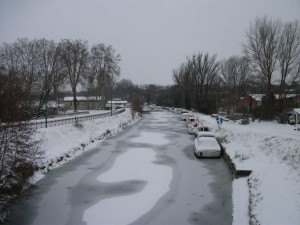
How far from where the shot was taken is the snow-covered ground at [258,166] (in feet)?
41.0

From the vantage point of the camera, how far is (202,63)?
3236 inches

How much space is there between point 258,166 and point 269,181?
322 cm

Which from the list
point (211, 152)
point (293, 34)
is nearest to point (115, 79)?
point (293, 34)

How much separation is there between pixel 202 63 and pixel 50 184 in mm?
67850

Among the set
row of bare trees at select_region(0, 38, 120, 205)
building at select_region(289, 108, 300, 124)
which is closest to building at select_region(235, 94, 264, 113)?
building at select_region(289, 108, 300, 124)

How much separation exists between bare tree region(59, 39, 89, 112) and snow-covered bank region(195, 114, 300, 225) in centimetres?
4866

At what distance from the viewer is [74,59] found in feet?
225

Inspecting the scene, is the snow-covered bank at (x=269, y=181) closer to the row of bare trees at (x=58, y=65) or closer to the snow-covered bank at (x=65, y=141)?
the snow-covered bank at (x=65, y=141)

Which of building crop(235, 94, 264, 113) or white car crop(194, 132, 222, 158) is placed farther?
building crop(235, 94, 264, 113)

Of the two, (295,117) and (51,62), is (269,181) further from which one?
(51,62)

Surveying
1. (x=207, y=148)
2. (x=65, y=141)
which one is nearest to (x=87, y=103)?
(x=65, y=141)

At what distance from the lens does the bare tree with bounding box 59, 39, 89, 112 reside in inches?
2655

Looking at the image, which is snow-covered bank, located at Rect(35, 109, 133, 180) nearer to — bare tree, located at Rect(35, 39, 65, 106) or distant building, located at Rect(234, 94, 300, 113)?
bare tree, located at Rect(35, 39, 65, 106)

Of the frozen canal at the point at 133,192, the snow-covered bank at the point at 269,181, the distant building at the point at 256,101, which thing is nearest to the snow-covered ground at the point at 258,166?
the snow-covered bank at the point at 269,181
